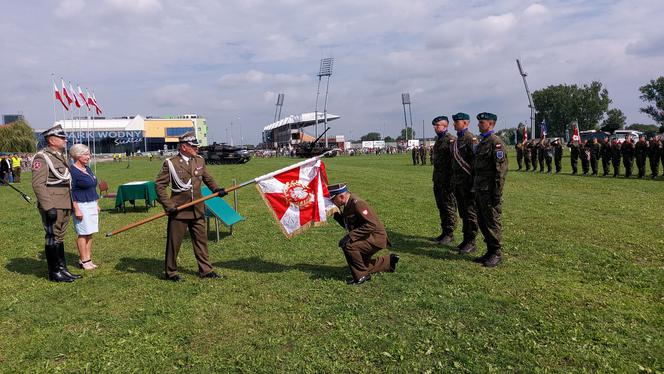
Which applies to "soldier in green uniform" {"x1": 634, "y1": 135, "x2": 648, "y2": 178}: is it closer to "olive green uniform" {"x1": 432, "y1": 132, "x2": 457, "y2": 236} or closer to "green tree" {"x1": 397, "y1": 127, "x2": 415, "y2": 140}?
"olive green uniform" {"x1": 432, "y1": 132, "x2": 457, "y2": 236}

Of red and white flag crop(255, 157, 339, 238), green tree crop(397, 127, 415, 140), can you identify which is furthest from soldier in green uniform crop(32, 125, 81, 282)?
green tree crop(397, 127, 415, 140)

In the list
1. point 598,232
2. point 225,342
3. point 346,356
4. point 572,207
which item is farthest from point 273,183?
point 572,207

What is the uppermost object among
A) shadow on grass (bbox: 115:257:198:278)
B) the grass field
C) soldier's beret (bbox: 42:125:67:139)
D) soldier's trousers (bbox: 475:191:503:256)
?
soldier's beret (bbox: 42:125:67:139)

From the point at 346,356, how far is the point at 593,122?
11467 cm

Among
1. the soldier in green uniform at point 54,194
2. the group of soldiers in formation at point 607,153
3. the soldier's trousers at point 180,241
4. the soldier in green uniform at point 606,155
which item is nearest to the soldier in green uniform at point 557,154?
the group of soldiers in formation at point 607,153

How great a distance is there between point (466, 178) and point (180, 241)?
4311 mm

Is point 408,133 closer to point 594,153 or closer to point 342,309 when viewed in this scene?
point 594,153

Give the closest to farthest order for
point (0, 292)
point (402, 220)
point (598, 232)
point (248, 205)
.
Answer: point (0, 292) → point (598, 232) → point (402, 220) → point (248, 205)

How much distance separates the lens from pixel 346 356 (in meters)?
3.88

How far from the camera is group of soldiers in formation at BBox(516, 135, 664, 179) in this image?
18469 millimetres

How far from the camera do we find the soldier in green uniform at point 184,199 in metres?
5.95

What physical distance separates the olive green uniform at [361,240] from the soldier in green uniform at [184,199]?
168 cm

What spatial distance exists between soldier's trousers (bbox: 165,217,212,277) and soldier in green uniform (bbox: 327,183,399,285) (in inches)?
71.4

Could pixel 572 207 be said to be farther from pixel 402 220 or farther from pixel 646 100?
pixel 646 100
